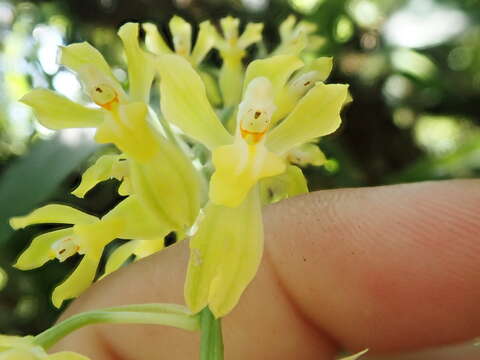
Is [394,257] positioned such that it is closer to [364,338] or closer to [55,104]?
[364,338]

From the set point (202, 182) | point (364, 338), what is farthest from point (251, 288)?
point (202, 182)

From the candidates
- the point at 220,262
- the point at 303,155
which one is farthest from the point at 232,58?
the point at 220,262

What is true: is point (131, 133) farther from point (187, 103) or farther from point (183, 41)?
point (183, 41)

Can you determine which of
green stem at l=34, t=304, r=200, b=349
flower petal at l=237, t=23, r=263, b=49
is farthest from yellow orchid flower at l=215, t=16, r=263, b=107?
green stem at l=34, t=304, r=200, b=349

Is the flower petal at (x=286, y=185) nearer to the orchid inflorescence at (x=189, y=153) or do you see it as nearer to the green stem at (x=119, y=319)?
the orchid inflorescence at (x=189, y=153)

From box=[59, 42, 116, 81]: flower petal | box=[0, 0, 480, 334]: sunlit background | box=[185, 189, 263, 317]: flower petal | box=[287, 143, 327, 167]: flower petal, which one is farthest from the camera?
box=[0, 0, 480, 334]: sunlit background

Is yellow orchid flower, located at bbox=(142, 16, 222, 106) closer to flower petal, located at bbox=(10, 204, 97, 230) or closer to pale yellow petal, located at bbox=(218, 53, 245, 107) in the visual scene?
pale yellow petal, located at bbox=(218, 53, 245, 107)
